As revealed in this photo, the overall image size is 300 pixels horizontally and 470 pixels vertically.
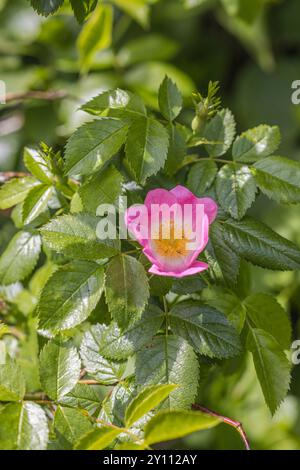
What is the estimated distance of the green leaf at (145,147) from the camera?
90cm

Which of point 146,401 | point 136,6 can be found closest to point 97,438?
point 146,401

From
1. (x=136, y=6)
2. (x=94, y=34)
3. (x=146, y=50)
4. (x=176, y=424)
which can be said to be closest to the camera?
(x=176, y=424)

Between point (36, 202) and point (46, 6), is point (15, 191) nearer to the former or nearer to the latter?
point (36, 202)

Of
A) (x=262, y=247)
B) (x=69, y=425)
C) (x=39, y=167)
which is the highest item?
(x=39, y=167)

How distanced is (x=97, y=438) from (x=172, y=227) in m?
0.33

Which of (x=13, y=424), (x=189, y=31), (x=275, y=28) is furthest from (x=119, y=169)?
(x=275, y=28)

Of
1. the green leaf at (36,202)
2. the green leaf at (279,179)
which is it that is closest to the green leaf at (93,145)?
the green leaf at (36,202)

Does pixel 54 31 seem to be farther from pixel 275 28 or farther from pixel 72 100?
pixel 275 28

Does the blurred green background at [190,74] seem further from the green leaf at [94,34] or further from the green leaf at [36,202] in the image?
the green leaf at [36,202]

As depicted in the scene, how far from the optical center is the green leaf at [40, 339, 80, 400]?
0.88 meters

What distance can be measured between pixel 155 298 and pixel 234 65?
1.51 metres

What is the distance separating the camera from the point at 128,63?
71.6 inches

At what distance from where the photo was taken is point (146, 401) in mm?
760

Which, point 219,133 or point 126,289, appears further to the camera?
point 219,133
